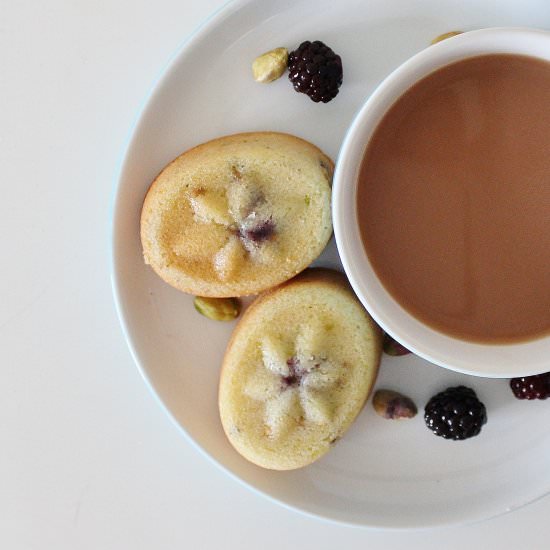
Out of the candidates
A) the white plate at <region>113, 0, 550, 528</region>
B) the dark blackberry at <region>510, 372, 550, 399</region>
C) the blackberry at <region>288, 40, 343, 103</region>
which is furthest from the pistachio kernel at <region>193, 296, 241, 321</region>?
the dark blackberry at <region>510, 372, 550, 399</region>

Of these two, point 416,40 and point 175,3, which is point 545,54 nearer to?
point 416,40

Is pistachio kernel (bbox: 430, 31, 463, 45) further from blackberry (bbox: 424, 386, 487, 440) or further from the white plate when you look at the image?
blackberry (bbox: 424, 386, 487, 440)

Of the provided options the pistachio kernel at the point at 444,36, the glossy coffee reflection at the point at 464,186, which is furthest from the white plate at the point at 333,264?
the glossy coffee reflection at the point at 464,186

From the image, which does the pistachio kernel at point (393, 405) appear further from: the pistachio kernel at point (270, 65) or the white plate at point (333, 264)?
the pistachio kernel at point (270, 65)

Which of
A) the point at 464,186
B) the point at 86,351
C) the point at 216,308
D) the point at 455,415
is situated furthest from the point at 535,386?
the point at 86,351

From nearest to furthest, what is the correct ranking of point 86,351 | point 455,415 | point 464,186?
1. point 464,186
2. point 455,415
3. point 86,351

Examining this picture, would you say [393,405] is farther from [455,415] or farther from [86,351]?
[86,351]

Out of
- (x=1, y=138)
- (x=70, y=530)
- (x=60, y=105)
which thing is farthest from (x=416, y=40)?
(x=70, y=530)
